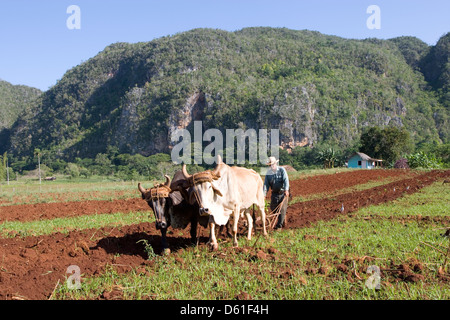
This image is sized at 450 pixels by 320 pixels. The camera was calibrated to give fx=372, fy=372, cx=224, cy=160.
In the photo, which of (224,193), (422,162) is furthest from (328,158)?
(224,193)

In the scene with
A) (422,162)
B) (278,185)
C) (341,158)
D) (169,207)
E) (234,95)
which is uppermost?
(234,95)

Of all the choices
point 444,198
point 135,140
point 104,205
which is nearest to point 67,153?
point 135,140

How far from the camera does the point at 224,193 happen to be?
6.93 meters

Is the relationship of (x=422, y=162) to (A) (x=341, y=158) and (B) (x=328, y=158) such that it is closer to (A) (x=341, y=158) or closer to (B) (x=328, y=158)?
(B) (x=328, y=158)

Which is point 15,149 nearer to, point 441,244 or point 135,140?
point 135,140

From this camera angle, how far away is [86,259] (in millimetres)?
6160

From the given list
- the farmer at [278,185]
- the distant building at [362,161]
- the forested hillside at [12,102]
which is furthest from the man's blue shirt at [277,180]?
the forested hillside at [12,102]

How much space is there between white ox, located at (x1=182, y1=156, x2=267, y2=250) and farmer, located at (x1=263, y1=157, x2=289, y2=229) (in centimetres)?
65

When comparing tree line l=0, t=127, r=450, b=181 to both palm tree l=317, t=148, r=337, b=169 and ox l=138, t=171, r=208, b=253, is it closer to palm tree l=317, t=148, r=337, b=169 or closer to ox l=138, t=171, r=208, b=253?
palm tree l=317, t=148, r=337, b=169

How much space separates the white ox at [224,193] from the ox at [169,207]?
0.39 m

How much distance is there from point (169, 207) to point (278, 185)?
9.93 ft

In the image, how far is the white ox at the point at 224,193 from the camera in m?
6.35

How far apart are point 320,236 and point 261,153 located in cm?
6943
